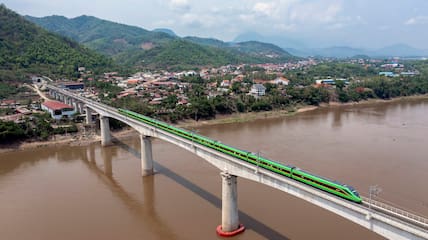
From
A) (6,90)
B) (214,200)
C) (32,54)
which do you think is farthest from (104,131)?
(32,54)

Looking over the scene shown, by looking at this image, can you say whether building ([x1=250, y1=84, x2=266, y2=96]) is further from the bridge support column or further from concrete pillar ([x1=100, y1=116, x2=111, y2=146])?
the bridge support column

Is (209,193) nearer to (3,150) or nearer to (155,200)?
(155,200)

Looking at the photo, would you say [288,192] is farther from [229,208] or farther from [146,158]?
[146,158]

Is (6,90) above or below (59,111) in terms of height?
above

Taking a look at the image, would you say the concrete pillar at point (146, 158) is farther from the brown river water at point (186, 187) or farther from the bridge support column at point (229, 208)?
the bridge support column at point (229, 208)

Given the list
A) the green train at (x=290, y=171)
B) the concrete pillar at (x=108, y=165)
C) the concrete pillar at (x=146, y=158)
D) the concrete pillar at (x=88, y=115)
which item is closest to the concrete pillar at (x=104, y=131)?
the concrete pillar at (x=108, y=165)

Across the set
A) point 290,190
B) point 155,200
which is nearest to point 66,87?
point 155,200

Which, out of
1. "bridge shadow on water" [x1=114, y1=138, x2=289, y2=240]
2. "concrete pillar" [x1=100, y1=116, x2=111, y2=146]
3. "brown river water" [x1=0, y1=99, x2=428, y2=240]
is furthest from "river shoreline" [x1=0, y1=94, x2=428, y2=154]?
"bridge shadow on water" [x1=114, y1=138, x2=289, y2=240]
